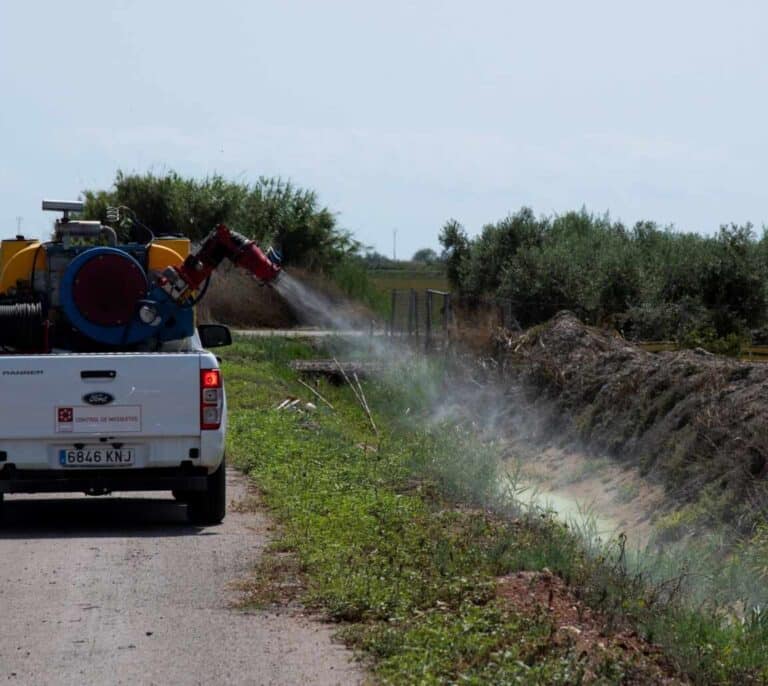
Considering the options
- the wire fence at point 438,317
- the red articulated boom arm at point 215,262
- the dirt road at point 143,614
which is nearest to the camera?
the dirt road at point 143,614

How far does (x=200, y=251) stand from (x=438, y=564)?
198 inches

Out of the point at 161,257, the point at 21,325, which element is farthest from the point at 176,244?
the point at 21,325

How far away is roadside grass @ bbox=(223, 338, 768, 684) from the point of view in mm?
8102

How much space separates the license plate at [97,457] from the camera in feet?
41.9

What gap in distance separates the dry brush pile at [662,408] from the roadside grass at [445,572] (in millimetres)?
1776

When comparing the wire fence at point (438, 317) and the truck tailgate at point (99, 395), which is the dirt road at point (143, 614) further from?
the wire fence at point (438, 317)

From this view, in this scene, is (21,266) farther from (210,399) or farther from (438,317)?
(438,317)

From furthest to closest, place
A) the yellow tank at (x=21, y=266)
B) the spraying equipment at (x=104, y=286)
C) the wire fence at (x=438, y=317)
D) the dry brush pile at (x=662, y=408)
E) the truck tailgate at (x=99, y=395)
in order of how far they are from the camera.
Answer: the wire fence at (x=438, y=317) → the dry brush pile at (x=662, y=408) → the yellow tank at (x=21, y=266) → the spraying equipment at (x=104, y=286) → the truck tailgate at (x=99, y=395)

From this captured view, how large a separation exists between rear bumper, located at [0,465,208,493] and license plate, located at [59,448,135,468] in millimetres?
65

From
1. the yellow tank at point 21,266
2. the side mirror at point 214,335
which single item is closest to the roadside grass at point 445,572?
the side mirror at point 214,335

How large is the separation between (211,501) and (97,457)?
1113mm

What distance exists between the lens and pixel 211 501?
13.3 meters

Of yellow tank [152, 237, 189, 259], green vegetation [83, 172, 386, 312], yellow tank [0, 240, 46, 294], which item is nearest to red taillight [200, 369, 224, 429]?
yellow tank [152, 237, 189, 259]

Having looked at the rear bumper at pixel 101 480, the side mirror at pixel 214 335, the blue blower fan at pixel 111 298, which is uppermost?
the blue blower fan at pixel 111 298
